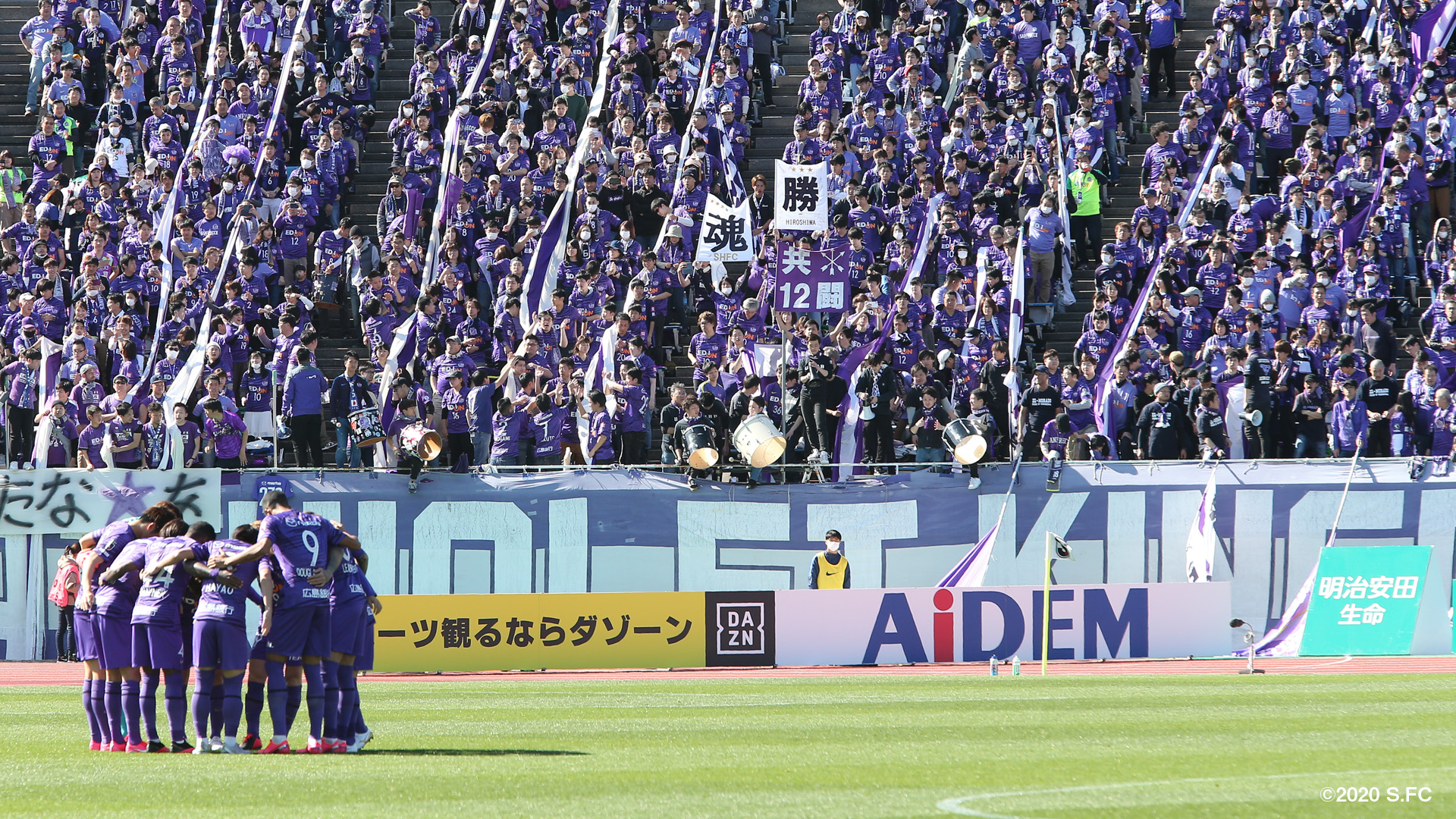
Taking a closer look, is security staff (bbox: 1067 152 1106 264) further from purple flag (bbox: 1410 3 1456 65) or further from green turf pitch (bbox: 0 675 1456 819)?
green turf pitch (bbox: 0 675 1456 819)

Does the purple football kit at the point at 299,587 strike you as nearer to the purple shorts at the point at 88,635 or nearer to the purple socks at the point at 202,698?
the purple socks at the point at 202,698

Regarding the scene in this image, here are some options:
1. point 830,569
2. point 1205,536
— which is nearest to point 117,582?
point 830,569

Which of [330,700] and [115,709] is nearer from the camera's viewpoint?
[330,700]

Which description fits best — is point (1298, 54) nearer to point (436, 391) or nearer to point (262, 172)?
point (436, 391)

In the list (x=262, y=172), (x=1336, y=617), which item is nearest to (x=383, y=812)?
(x=1336, y=617)

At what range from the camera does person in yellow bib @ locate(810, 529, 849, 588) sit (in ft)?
73.3

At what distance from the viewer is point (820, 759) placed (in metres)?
11.5

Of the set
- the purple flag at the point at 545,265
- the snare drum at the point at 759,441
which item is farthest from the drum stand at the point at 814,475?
the purple flag at the point at 545,265

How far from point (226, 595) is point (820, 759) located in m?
4.22

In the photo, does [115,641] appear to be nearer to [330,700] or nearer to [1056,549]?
[330,700]

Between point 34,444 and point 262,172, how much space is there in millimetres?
5647

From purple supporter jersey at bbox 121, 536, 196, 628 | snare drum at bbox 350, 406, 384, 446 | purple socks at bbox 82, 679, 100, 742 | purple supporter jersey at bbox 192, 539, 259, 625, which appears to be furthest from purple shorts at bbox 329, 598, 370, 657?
snare drum at bbox 350, 406, 384, 446

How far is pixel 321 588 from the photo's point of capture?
483 inches

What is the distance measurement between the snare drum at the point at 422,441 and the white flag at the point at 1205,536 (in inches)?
365
